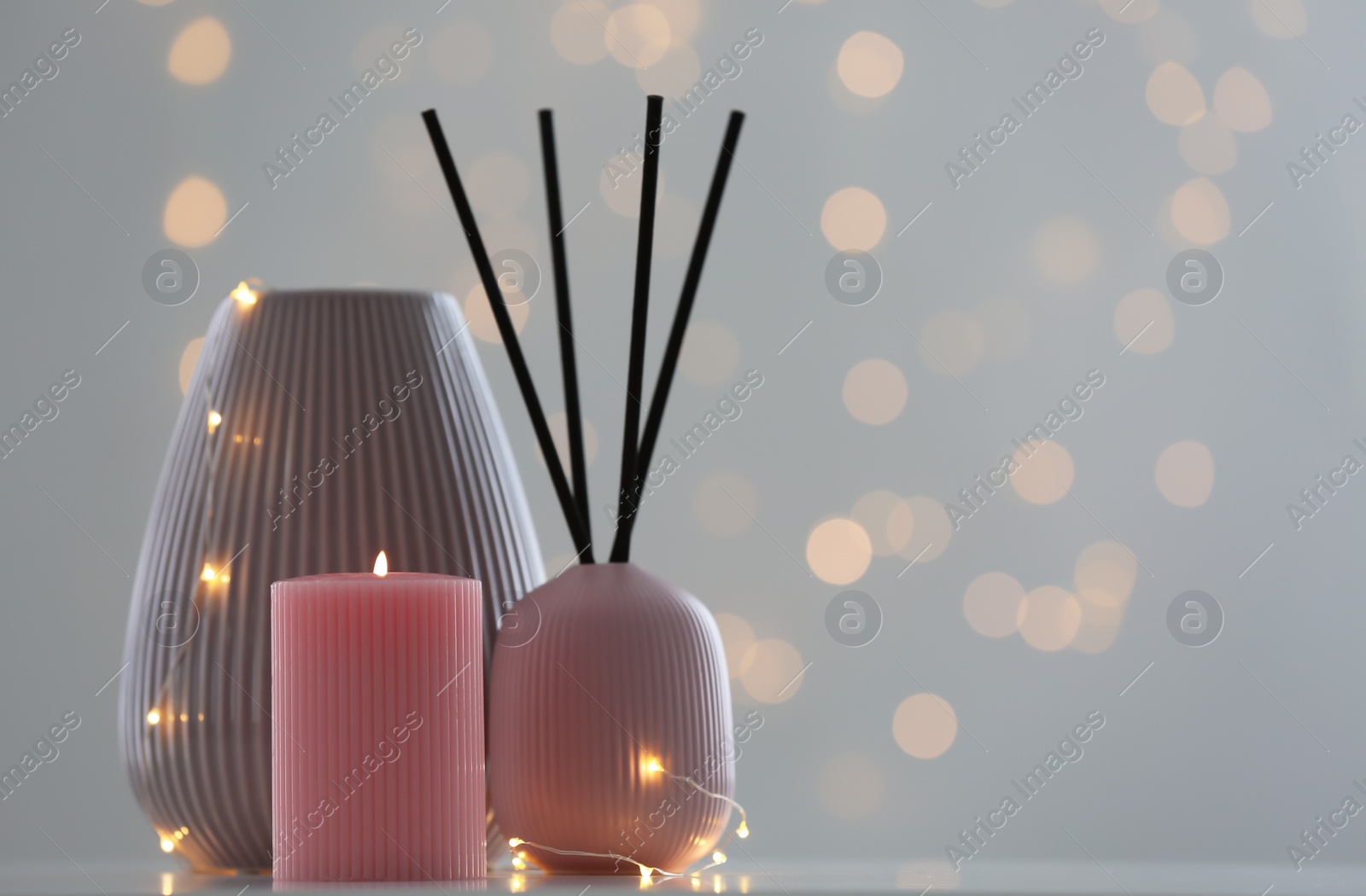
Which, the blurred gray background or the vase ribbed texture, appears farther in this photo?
the blurred gray background

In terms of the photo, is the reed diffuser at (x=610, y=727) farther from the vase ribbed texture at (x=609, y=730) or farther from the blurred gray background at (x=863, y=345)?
the blurred gray background at (x=863, y=345)

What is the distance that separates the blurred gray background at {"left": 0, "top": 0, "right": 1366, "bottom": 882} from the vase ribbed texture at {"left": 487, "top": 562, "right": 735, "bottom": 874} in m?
0.58

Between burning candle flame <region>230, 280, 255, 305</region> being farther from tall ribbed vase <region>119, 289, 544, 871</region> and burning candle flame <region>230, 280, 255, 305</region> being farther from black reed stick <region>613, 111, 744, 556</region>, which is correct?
black reed stick <region>613, 111, 744, 556</region>

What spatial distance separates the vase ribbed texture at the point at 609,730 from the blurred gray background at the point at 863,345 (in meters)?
0.58

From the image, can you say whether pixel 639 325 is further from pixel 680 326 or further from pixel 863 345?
pixel 863 345

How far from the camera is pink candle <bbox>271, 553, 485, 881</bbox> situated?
452mm

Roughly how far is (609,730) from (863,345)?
2.38 ft

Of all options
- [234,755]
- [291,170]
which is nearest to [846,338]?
[291,170]

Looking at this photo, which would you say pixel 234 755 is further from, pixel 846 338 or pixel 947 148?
pixel 947 148

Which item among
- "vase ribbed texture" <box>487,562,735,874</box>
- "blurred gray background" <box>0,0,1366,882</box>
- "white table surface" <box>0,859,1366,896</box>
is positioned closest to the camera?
"white table surface" <box>0,859,1366,896</box>

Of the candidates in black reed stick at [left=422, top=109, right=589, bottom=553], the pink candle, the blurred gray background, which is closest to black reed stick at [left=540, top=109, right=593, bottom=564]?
black reed stick at [left=422, top=109, right=589, bottom=553]

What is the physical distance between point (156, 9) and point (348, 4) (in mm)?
160

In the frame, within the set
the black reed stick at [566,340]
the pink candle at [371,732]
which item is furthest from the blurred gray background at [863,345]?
the pink candle at [371,732]

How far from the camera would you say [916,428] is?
1173mm
